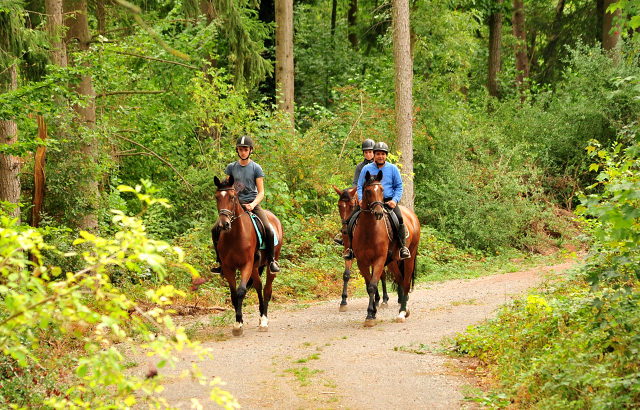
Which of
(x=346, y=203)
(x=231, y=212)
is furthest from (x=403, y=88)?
(x=231, y=212)

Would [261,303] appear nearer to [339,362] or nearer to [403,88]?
[339,362]

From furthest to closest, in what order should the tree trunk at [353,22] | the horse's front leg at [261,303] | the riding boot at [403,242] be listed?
the tree trunk at [353,22] < the riding boot at [403,242] < the horse's front leg at [261,303]

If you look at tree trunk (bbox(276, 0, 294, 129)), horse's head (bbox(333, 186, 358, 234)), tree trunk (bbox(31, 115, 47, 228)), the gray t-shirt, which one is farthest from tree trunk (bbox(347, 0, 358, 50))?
the gray t-shirt

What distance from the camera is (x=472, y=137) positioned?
2481cm

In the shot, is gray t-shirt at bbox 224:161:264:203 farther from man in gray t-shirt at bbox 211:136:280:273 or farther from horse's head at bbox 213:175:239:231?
horse's head at bbox 213:175:239:231

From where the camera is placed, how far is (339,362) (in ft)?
27.2

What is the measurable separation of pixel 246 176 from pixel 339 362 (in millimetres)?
3756

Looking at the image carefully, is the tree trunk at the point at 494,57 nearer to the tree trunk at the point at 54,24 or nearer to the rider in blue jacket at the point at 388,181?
the rider in blue jacket at the point at 388,181

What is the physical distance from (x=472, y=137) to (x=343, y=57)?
389 inches

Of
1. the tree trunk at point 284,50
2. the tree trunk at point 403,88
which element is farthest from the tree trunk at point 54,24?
the tree trunk at point 403,88

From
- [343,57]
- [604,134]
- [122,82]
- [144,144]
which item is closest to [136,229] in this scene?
[144,144]

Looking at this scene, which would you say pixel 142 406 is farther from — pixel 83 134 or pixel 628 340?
pixel 83 134

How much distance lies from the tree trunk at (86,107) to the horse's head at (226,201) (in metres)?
4.37

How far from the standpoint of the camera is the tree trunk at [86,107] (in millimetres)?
13500
